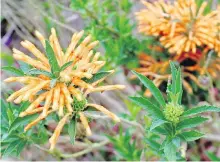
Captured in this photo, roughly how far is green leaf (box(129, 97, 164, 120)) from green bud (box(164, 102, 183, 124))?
14 millimetres

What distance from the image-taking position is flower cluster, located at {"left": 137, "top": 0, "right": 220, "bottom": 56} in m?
1.60

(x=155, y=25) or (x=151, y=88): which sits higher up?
(x=155, y=25)

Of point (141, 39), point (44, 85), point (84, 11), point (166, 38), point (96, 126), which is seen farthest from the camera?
point (96, 126)

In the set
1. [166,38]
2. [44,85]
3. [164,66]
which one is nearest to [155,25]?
[166,38]

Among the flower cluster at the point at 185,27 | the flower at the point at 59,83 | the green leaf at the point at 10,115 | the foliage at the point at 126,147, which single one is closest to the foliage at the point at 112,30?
the flower cluster at the point at 185,27

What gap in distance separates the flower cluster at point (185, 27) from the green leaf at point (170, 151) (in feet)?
1.64

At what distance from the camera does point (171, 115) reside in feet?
3.71

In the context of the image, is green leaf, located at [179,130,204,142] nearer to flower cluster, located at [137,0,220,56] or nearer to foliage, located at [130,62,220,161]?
foliage, located at [130,62,220,161]

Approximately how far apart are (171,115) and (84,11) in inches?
29.2

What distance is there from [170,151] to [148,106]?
0.11 meters

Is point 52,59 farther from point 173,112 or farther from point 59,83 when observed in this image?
point 173,112

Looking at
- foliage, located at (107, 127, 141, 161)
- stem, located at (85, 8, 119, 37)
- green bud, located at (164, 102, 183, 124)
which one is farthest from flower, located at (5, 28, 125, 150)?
stem, located at (85, 8, 119, 37)

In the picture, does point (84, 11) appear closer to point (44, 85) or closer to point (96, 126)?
point (96, 126)

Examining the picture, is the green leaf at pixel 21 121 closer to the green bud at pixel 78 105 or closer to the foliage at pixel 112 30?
the green bud at pixel 78 105
